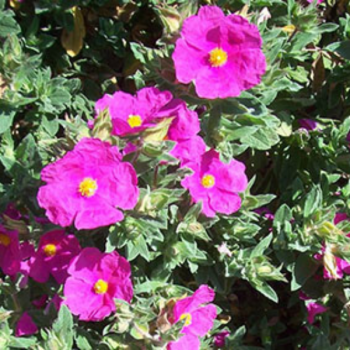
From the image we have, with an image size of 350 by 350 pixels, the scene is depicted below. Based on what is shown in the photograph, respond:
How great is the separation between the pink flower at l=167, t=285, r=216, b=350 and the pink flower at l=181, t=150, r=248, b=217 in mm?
279

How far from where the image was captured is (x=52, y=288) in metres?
2.17

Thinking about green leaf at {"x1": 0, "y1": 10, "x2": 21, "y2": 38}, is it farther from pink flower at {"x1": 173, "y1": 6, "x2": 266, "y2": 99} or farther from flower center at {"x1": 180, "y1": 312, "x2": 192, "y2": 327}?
flower center at {"x1": 180, "y1": 312, "x2": 192, "y2": 327}

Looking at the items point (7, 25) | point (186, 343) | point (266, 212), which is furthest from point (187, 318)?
point (7, 25)

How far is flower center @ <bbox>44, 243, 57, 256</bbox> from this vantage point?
2054mm

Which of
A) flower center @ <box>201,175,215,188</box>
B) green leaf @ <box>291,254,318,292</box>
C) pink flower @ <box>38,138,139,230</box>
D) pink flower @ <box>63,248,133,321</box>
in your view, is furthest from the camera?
green leaf @ <box>291,254,318,292</box>

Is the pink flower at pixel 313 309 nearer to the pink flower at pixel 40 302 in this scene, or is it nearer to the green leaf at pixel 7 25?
the pink flower at pixel 40 302

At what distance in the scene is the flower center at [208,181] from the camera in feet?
6.79

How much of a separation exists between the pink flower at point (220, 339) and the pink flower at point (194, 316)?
1.19 feet

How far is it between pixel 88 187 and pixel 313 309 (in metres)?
1.10

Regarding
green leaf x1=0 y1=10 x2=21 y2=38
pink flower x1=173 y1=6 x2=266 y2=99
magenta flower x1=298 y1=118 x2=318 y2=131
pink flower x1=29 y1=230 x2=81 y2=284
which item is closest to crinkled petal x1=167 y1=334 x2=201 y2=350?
pink flower x1=29 y1=230 x2=81 y2=284

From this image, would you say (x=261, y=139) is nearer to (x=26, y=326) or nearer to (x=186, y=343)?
(x=186, y=343)

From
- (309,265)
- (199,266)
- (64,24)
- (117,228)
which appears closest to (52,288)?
(117,228)

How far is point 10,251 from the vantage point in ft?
6.93

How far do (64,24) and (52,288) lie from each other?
114cm
